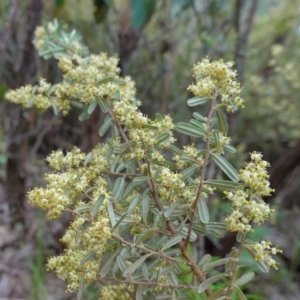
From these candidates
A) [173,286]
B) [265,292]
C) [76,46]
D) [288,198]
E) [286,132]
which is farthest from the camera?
[288,198]

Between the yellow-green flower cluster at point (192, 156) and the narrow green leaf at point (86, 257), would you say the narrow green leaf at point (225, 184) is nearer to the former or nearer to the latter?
the yellow-green flower cluster at point (192, 156)

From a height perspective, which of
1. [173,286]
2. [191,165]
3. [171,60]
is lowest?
[173,286]

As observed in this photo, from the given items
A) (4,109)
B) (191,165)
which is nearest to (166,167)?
(191,165)

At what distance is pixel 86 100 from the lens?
543mm

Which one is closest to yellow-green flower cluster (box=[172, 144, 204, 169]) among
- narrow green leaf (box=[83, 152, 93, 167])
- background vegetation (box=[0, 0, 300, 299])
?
narrow green leaf (box=[83, 152, 93, 167])

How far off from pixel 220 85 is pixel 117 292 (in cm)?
25

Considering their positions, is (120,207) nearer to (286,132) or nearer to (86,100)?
(86,100)

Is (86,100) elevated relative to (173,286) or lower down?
elevated

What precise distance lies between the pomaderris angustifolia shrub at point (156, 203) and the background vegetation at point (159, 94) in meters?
0.59

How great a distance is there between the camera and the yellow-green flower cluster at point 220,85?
1.48 feet

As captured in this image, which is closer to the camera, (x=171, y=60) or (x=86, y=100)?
(x=86, y=100)

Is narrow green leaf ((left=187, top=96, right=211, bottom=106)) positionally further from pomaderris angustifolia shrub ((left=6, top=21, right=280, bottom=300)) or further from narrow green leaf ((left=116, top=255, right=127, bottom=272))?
narrow green leaf ((left=116, top=255, right=127, bottom=272))

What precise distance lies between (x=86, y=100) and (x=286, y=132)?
123cm

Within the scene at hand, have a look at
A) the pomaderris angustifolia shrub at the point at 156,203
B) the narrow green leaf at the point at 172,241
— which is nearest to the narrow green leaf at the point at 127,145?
the pomaderris angustifolia shrub at the point at 156,203
